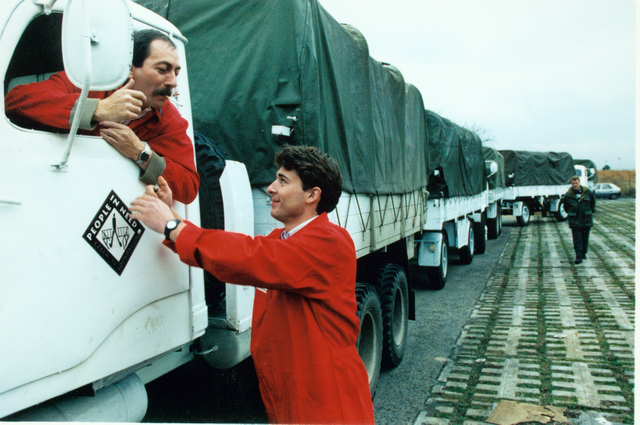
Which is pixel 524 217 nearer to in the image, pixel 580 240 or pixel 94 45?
pixel 580 240

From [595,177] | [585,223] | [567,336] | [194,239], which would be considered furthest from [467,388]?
[595,177]

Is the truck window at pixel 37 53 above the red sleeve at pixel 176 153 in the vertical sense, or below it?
above

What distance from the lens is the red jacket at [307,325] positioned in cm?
175

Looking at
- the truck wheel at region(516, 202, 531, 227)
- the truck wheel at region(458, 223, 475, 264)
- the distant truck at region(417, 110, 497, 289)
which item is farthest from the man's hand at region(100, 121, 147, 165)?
the truck wheel at region(516, 202, 531, 227)

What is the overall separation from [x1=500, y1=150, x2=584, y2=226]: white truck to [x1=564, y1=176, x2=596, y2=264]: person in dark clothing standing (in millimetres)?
9773

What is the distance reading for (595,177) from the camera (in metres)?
28.7

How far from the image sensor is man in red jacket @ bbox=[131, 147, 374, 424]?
171 cm

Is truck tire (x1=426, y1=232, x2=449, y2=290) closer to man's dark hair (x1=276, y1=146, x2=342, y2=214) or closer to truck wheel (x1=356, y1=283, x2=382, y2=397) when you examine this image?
truck wheel (x1=356, y1=283, x2=382, y2=397)

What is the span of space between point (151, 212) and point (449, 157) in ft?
27.3

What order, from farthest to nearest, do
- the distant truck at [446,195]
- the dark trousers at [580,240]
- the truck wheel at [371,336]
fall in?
the dark trousers at [580,240] → the distant truck at [446,195] → the truck wheel at [371,336]

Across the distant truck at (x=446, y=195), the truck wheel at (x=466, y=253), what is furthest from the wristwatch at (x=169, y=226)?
the truck wheel at (x=466, y=253)

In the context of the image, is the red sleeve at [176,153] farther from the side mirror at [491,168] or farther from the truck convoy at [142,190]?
the side mirror at [491,168]

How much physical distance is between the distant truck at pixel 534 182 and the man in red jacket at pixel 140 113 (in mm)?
20317

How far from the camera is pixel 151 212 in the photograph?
1767 millimetres
